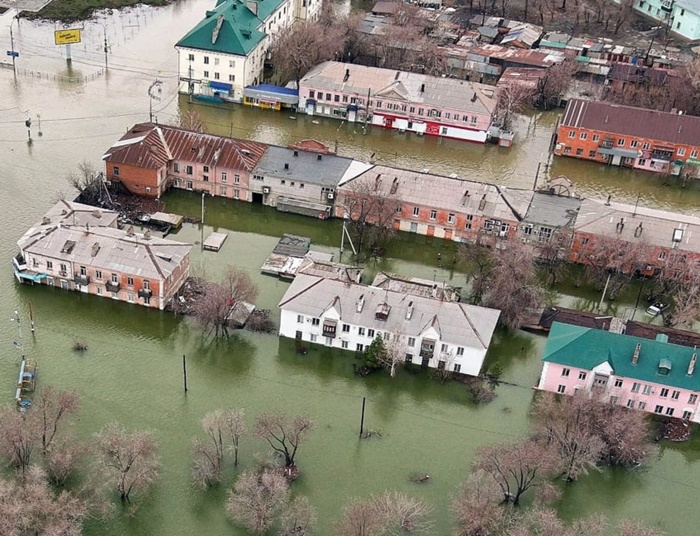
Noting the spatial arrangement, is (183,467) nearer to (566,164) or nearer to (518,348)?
(518,348)

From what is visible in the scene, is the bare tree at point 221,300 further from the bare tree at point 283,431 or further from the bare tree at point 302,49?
the bare tree at point 302,49

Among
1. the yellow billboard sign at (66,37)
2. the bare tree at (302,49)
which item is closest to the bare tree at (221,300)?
the bare tree at (302,49)

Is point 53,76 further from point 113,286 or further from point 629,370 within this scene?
point 629,370

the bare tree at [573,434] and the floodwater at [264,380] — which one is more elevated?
the bare tree at [573,434]

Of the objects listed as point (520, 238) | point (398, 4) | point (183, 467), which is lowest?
point (183, 467)

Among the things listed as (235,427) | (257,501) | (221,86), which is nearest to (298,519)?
(257,501)

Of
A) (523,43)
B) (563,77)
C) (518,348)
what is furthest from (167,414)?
(523,43)

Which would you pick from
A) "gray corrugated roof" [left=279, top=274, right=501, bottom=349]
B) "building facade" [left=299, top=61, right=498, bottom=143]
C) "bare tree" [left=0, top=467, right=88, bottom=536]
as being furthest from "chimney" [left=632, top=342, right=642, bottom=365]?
"building facade" [left=299, top=61, right=498, bottom=143]
